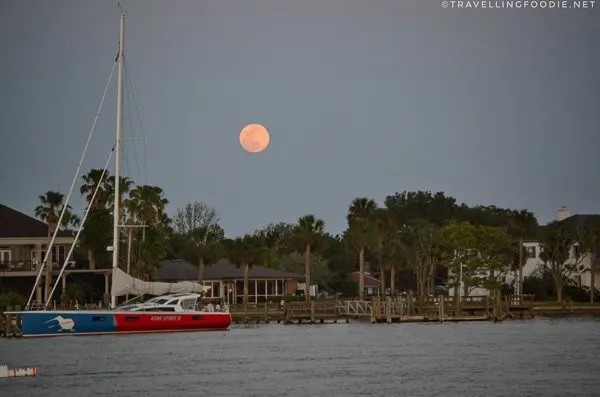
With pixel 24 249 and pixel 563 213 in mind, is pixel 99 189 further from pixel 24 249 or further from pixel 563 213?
pixel 563 213

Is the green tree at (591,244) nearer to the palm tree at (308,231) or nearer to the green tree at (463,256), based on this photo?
the green tree at (463,256)

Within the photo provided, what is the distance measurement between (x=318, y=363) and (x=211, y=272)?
221 ft

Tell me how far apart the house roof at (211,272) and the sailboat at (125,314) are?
40756 millimetres

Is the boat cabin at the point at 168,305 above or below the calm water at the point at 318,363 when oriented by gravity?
above

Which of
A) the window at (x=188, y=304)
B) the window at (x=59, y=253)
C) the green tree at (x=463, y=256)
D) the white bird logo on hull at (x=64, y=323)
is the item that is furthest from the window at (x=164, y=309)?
the green tree at (x=463, y=256)

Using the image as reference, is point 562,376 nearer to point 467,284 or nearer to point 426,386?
point 426,386

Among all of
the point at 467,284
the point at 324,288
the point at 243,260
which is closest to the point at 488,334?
the point at 467,284

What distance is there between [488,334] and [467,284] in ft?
94.4

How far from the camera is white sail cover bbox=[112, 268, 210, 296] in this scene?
80875mm

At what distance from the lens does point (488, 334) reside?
3538 inches

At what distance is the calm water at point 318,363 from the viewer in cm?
5478

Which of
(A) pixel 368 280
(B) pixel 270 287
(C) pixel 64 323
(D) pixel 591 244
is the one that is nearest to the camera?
(C) pixel 64 323

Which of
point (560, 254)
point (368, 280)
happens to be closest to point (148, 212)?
point (560, 254)

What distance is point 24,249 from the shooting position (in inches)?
4250
